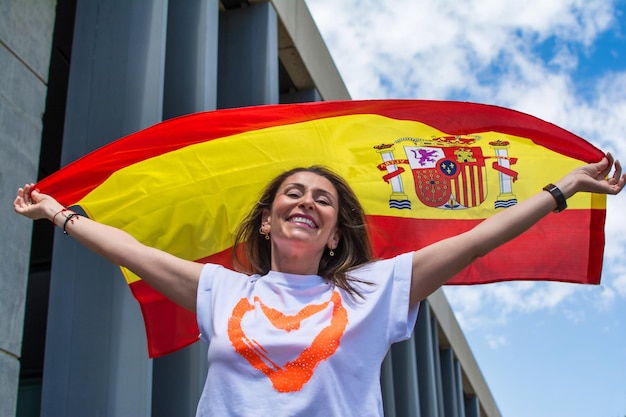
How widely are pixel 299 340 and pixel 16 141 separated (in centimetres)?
354

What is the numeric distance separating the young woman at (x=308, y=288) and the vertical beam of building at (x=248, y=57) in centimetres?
596

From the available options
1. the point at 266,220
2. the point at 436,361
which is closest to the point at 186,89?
the point at 266,220

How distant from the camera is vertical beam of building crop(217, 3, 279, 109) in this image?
30.1 feet

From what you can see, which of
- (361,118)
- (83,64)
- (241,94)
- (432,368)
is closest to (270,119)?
(361,118)

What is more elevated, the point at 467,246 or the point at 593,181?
the point at 593,181

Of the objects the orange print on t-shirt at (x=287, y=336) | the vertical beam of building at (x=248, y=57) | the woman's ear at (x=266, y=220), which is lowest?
the orange print on t-shirt at (x=287, y=336)

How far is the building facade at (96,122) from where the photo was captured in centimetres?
552

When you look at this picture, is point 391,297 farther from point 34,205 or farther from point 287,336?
point 34,205

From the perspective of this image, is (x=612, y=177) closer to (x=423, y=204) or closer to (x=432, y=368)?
(x=423, y=204)

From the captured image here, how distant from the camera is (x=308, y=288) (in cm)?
283

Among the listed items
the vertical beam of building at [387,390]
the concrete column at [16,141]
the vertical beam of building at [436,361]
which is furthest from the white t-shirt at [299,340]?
the vertical beam of building at [436,361]

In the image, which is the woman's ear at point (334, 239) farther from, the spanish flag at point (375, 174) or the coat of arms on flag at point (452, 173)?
the coat of arms on flag at point (452, 173)

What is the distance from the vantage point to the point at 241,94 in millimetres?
9242

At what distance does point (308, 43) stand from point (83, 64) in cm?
465
